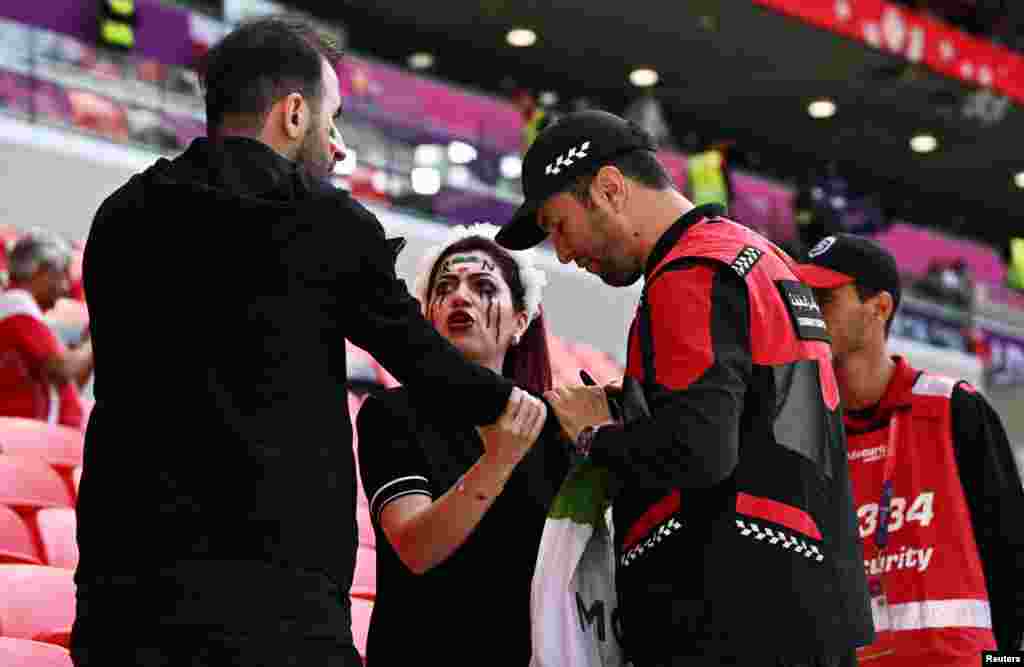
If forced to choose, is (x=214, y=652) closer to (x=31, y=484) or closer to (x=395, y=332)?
(x=395, y=332)

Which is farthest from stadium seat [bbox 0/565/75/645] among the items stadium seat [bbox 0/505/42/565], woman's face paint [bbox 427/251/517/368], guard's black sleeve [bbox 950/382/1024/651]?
guard's black sleeve [bbox 950/382/1024/651]

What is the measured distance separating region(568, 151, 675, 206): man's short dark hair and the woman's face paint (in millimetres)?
610

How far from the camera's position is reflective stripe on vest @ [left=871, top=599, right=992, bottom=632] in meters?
Answer: 2.92

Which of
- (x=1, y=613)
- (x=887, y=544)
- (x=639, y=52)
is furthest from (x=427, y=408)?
(x=639, y=52)

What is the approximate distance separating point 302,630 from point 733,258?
75 centimetres

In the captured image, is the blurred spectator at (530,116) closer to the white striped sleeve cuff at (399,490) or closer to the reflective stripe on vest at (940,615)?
the reflective stripe on vest at (940,615)

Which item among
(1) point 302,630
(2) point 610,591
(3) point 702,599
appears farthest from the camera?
(2) point 610,591

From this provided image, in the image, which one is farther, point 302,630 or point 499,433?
point 499,433

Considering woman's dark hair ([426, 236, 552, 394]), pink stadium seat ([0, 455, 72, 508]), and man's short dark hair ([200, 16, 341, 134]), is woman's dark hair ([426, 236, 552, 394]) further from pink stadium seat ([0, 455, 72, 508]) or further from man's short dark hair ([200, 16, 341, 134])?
pink stadium seat ([0, 455, 72, 508])

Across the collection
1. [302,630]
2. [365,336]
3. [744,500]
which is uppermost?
[365,336]

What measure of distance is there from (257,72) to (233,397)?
1.43 feet

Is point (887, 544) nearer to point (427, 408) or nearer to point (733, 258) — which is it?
point (733, 258)

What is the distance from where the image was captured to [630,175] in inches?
86.6

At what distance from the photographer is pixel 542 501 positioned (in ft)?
8.32
